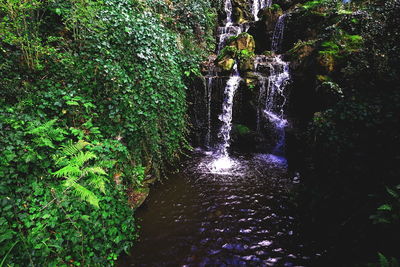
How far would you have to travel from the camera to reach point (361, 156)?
3.72m

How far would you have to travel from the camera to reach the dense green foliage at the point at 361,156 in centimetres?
320

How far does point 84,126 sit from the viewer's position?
3928mm

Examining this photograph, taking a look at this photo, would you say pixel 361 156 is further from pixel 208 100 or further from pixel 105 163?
pixel 208 100

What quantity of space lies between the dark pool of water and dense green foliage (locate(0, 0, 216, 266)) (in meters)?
0.65

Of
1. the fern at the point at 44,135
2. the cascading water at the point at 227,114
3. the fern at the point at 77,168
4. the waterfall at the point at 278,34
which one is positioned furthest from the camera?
the waterfall at the point at 278,34

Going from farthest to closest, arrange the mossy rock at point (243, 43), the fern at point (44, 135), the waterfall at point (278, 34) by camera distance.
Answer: the waterfall at point (278, 34), the mossy rock at point (243, 43), the fern at point (44, 135)

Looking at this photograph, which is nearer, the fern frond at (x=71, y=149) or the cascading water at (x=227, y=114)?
the fern frond at (x=71, y=149)

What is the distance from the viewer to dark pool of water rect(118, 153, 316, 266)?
3.71m

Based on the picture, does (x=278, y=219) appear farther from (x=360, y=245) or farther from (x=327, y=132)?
(x=327, y=132)

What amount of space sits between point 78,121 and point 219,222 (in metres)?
3.94

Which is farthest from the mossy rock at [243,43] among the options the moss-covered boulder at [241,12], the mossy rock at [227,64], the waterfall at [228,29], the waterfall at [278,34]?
the moss-covered boulder at [241,12]

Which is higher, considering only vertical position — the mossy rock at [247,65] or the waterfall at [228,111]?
the mossy rock at [247,65]

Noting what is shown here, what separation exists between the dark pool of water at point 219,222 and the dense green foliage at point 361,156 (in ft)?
2.59

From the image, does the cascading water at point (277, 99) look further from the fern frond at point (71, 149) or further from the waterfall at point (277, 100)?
the fern frond at point (71, 149)
